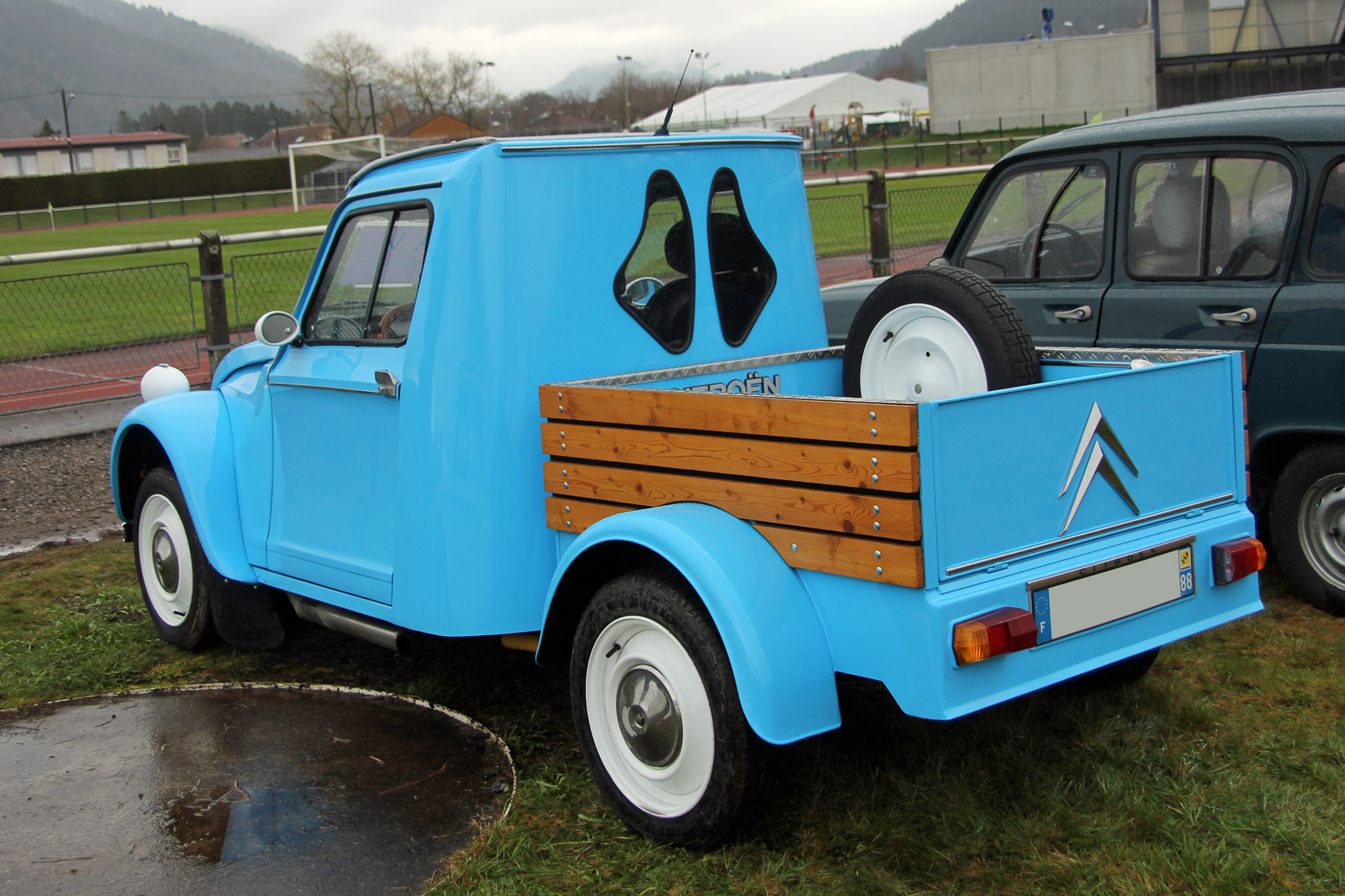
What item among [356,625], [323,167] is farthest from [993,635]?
[323,167]

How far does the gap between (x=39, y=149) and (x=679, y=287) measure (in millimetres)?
130707

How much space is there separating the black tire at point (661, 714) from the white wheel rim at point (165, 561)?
2355 mm

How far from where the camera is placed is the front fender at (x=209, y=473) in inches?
180

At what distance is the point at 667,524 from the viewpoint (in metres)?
3.03

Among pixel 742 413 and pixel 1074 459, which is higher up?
pixel 742 413

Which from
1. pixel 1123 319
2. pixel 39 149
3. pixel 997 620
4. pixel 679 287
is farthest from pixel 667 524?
pixel 39 149

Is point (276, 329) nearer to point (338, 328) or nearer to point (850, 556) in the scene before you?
point (338, 328)

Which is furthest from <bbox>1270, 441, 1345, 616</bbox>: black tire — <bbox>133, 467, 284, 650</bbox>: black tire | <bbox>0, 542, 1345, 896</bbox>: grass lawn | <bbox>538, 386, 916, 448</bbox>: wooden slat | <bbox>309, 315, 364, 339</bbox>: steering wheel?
<bbox>133, 467, 284, 650</bbox>: black tire

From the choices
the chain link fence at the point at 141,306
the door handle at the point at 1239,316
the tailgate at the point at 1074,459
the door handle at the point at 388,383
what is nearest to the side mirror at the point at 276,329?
the door handle at the point at 388,383

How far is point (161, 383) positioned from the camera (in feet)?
17.2

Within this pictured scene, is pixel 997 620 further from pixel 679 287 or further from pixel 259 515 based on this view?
pixel 259 515

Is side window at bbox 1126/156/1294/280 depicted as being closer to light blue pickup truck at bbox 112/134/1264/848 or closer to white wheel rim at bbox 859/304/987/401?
light blue pickup truck at bbox 112/134/1264/848

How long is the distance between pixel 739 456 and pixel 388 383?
1.27 meters

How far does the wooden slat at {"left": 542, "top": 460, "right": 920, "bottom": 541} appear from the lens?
2.62 metres
